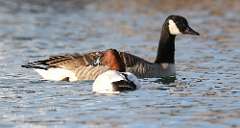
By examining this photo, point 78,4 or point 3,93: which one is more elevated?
point 78,4

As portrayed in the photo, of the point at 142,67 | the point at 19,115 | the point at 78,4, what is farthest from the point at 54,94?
the point at 78,4

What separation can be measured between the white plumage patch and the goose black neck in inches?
87.1

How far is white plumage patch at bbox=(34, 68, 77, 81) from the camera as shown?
53.6 feet

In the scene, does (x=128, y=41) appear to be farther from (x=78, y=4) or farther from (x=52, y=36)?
(x=78, y=4)

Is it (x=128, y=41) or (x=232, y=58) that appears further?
(x=128, y=41)

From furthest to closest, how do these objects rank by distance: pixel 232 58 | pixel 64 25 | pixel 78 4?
pixel 78 4 < pixel 64 25 < pixel 232 58

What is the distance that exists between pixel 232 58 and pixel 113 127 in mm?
8366

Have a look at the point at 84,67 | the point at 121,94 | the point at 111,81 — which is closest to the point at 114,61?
the point at 111,81

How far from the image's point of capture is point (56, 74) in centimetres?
1641

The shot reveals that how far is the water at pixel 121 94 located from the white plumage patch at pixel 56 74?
0.66 feet

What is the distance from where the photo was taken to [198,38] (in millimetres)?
23828

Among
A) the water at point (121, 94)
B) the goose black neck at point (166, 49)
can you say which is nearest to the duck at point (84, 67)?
the goose black neck at point (166, 49)

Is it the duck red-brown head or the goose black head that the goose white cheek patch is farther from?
the duck red-brown head

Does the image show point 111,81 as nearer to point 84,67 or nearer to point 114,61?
point 114,61
